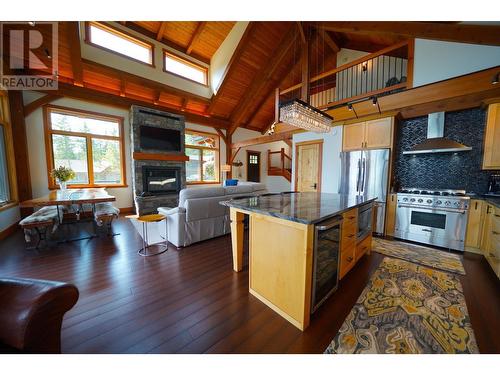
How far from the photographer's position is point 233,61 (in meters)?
6.29

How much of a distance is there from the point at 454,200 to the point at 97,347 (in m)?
4.76

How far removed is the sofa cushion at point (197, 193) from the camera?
3217mm

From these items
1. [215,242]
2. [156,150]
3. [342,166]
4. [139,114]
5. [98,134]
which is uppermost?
[139,114]

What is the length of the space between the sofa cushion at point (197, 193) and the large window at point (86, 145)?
3867 mm

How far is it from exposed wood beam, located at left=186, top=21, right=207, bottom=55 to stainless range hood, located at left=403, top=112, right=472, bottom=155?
6389 millimetres

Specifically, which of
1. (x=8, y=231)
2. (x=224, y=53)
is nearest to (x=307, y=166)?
(x=224, y=53)

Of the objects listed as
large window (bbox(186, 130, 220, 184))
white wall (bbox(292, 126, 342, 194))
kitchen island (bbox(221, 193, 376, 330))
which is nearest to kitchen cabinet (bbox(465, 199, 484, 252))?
white wall (bbox(292, 126, 342, 194))

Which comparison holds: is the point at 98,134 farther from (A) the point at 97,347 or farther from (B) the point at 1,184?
(A) the point at 97,347

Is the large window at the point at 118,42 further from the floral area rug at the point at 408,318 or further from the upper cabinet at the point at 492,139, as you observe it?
the upper cabinet at the point at 492,139

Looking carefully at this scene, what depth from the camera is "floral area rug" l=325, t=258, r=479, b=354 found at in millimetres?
1408

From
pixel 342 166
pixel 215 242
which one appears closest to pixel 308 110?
pixel 342 166

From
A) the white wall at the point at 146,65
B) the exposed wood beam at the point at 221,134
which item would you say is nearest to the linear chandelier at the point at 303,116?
the white wall at the point at 146,65

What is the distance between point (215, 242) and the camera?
348 centimetres
